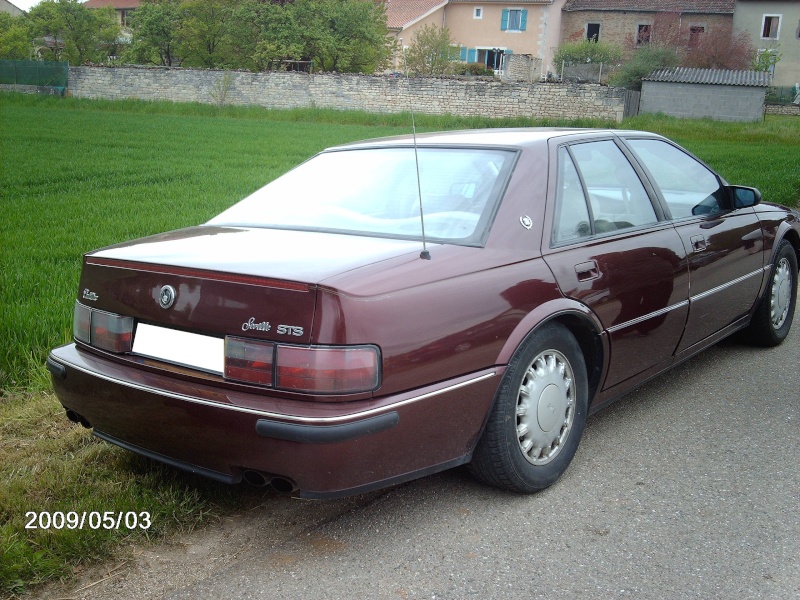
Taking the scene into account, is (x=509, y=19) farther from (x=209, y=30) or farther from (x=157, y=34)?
(x=157, y=34)

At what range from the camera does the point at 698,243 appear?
4.20 metres

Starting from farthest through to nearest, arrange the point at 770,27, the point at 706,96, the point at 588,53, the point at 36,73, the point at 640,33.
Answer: the point at 640,33
the point at 588,53
the point at 770,27
the point at 36,73
the point at 706,96

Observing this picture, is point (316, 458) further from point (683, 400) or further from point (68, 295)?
point (68, 295)

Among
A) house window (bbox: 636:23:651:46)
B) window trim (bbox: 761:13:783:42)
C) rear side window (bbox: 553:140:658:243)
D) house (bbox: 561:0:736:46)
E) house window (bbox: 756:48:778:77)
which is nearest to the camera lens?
rear side window (bbox: 553:140:658:243)

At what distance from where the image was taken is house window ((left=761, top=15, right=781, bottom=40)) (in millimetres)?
51947

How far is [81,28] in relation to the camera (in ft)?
170

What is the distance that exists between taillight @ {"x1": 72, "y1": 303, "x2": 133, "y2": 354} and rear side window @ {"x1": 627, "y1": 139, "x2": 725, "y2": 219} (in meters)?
2.63

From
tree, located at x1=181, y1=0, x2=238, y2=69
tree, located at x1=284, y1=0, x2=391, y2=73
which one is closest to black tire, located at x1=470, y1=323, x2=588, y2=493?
tree, located at x1=284, y1=0, x2=391, y2=73

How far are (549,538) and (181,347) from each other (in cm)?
144

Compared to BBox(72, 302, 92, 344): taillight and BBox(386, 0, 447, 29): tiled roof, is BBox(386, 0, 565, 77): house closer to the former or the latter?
BBox(386, 0, 447, 29): tiled roof

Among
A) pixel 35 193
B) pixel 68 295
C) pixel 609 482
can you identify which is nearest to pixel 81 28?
pixel 35 193

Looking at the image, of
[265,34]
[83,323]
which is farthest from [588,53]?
[83,323]

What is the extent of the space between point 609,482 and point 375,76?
3363 cm

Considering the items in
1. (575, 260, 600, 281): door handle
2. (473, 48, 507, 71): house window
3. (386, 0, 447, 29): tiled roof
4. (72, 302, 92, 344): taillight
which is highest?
(386, 0, 447, 29): tiled roof
